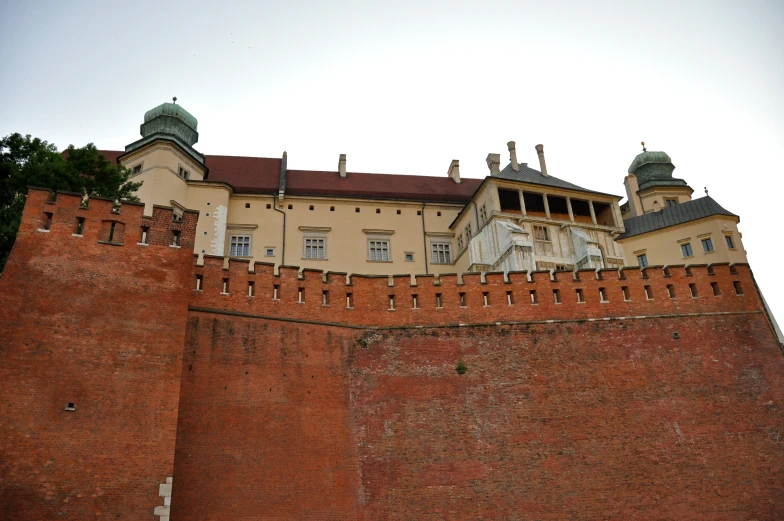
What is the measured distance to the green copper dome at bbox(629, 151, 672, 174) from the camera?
140 feet

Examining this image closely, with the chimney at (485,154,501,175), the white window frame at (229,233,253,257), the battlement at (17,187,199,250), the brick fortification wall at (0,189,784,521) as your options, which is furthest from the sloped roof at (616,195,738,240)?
the battlement at (17,187,199,250)

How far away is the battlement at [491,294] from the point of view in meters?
19.5

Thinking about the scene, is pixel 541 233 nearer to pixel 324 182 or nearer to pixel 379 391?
pixel 324 182

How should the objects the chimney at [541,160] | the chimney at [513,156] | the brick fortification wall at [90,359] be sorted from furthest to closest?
1. the chimney at [541,160]
2. the chimney at [513,156]
3. the brick fortification wall at [90,359]

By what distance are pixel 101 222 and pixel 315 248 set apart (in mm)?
20985

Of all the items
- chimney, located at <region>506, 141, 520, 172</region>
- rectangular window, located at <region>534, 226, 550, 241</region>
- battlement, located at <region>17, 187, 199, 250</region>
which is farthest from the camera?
chimney, located at <region>506, 141, 520, 172</region>

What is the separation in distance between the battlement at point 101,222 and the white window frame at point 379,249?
2066 cm

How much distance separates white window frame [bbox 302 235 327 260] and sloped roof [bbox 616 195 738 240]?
53.8 feet

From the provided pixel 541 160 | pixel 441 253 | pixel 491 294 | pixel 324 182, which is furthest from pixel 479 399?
pixel 324 182

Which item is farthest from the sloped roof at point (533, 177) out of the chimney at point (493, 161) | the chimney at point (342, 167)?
the chimney at point (342, 167)

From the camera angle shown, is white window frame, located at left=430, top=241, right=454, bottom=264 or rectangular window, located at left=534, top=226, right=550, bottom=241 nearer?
rectangular window, located at left=534, top=226, right=550, bottom=241

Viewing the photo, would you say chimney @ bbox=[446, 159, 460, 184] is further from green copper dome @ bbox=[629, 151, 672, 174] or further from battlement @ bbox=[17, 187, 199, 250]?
battlement @ bbox=[17, 187, 199, 250]

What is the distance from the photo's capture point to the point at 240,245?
35.9 m

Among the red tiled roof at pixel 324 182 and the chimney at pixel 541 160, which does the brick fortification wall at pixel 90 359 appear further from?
the chimney at pixel 541 160
